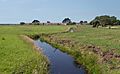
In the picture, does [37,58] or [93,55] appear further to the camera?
[93,55]

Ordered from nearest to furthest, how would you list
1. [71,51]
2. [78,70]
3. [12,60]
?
[12,60], [78,70], [71,51]

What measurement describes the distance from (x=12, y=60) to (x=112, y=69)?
8.94 meters

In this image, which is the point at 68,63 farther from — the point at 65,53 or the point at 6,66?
the point at 6,66

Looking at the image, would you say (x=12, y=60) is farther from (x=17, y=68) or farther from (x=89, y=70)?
(x=89, y=70)

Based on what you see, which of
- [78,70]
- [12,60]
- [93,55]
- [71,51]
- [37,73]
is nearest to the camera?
[37,73]

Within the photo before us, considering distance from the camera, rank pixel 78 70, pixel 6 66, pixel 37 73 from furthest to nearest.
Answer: pixel 78 70 < pixel 6 66 < pixel 37 73

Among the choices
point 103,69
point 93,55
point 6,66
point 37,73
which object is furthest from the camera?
point 93,55

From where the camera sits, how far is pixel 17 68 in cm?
2250

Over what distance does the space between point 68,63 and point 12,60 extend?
8465 millimetres

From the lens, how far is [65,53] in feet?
136

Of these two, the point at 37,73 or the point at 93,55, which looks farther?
the point at 93,55

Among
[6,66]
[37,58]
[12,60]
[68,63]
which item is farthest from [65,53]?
[6,66]

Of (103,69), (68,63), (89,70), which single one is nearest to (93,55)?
(68,63)

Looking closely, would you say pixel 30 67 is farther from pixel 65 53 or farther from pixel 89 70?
pixel 65 53
